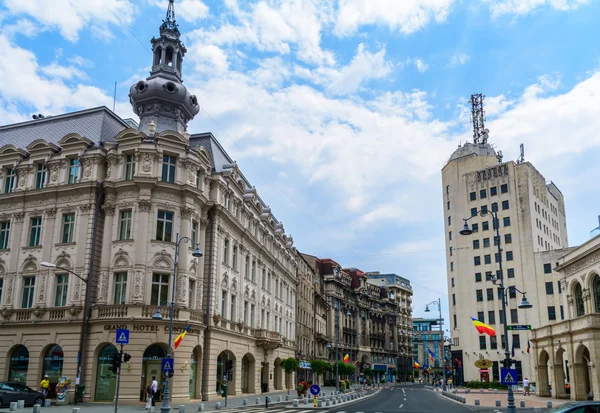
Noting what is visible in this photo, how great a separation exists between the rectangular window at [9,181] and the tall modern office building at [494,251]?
60.5 meters

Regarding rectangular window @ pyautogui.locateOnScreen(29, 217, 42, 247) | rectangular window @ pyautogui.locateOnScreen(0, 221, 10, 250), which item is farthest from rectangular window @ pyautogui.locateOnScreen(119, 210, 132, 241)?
rectangular window @ pyautogui.locateOnScreen(0, 221, 10, 250)

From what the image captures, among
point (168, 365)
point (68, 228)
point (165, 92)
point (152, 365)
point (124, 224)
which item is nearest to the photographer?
point (168, 365)

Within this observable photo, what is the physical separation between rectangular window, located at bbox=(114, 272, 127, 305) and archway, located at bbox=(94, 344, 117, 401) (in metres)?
3.02

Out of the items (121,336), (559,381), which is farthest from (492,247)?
(121,336)

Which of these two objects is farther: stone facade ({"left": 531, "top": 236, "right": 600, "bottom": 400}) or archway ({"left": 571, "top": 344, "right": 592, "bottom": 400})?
archway ({"left": 571, "top": 344, "right": 592, "bottom": 400})

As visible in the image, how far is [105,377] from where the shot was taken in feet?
121

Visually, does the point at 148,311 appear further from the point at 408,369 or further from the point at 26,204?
the point at 408,369

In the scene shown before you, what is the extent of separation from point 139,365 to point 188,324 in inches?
160

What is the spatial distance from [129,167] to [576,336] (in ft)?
117

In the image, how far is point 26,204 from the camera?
41.8 meters

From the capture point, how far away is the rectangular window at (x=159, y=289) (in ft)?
122

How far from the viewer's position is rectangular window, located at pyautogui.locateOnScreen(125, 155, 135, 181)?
130ft

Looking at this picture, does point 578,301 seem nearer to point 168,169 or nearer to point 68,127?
point 168,169

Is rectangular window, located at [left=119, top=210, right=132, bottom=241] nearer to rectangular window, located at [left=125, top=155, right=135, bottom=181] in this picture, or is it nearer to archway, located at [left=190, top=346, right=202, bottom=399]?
rectangular window, located at [left=125, top=155, right=135, bottom=181]
